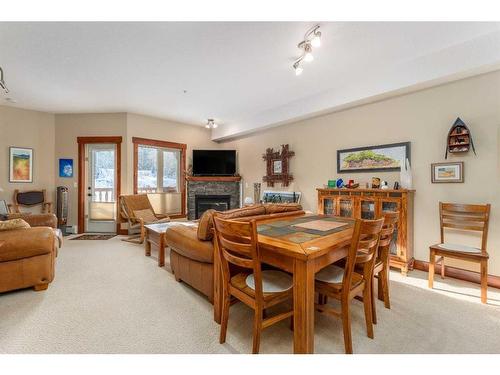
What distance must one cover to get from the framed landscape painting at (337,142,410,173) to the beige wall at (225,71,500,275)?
83mm

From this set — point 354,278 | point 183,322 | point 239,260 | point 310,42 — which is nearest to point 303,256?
point 239,260

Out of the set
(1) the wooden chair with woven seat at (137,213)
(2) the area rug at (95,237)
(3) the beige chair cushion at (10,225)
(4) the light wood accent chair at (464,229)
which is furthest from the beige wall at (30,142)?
(4) the light wood accent chair at (464,229)

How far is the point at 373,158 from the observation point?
3.62 meters

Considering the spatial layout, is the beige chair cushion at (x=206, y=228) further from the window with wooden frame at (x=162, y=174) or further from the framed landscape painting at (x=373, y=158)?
the window with wooden frame at (x=162, y=174)

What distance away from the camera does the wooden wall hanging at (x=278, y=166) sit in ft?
16.1

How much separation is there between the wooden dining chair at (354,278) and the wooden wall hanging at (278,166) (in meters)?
3.19

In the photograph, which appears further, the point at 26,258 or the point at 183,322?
the point at 26,258

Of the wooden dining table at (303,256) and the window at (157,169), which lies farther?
the window at (157,169)

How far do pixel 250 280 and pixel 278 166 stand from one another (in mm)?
3694

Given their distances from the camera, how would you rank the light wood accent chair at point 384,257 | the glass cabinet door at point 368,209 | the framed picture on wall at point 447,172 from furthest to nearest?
the glass cabinet door at point 368,209, the framed picture on wall at point 447,172, the light wood accent chair at point 384,257

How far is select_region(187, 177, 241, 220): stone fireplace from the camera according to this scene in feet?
19.9

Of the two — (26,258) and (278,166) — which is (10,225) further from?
(278,166)

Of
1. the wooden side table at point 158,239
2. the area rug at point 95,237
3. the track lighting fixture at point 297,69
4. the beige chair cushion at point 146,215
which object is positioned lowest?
the area rug at point 95,237
